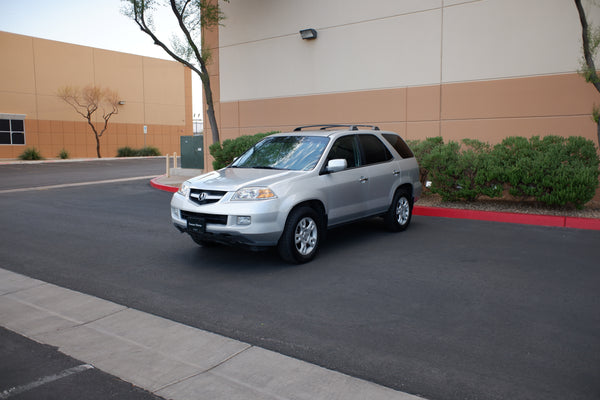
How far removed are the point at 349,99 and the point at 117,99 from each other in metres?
32.9

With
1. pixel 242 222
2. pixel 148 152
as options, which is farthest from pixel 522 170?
pixel 148 152

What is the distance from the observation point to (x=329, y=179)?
7379 mm

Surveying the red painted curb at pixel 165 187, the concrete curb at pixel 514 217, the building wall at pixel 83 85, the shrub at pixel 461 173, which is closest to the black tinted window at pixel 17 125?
the building wall at pixel 83 85

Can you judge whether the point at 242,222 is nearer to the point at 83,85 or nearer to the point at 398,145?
the point at 398,145

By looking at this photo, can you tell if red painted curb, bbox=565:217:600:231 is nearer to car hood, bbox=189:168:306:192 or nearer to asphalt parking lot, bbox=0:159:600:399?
asphalt parking lot, bbox=0:159:600:399

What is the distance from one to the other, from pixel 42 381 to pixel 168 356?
36.2 inches

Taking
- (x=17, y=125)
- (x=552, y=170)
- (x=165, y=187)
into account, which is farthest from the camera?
(x=17, y=125)

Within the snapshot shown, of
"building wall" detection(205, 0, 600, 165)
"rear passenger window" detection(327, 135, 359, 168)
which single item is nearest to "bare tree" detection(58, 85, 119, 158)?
"building wall" detection(205, 0, 600, 165)

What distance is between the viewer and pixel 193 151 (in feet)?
69.3

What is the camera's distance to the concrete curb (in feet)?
30.9

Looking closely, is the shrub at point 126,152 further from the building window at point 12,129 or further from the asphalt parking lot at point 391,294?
the asphalt parking lot at point 391,294

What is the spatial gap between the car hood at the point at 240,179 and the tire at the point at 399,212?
94.4 inches

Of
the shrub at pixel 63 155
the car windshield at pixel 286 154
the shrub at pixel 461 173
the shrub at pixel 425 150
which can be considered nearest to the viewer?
the car windshield at pixel 286 154

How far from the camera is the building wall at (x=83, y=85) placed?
36.6m
